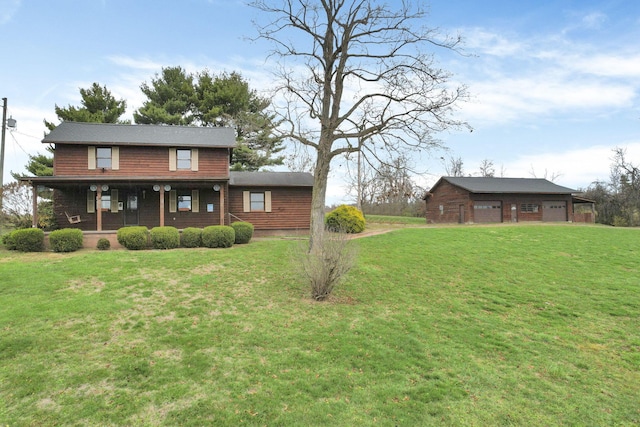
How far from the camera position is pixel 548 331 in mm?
6895

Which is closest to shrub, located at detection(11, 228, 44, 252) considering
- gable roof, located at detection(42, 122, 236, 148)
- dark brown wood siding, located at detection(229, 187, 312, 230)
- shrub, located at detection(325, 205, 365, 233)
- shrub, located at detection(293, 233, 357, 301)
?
gable roof, located at detection(42, 122, 236, 148)

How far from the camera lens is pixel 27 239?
1355 centimetres

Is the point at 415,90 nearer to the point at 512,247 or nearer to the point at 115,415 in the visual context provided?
the point at 512,247

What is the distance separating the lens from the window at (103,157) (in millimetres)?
18766

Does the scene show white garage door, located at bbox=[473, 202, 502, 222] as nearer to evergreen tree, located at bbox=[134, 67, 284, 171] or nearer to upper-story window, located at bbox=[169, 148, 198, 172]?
evergreen tree, located at bbox=[134, 67, 284, 171]

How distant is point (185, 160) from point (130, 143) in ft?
9.66

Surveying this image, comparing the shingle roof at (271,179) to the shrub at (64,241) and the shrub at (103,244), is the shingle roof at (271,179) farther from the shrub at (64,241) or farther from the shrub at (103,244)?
the shrub at (64,241)

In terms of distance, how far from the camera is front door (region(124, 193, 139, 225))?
19.6 m

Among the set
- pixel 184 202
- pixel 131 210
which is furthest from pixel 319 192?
pixel 131 210

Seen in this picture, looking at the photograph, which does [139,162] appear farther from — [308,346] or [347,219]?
[308,346]

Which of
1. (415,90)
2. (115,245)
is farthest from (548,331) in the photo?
(115,245)

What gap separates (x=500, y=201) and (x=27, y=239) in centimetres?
3229

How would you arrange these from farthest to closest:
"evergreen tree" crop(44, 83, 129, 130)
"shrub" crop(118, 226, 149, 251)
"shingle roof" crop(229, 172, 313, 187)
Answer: "evergreen tree" crop(44, 83, 129, 130) → "shingle roof" crop(229, 172, 313, 187) → "shrub" crop(118, 226, 149, 251)

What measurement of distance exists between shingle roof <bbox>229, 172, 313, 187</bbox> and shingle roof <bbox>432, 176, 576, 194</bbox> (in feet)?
49.8
